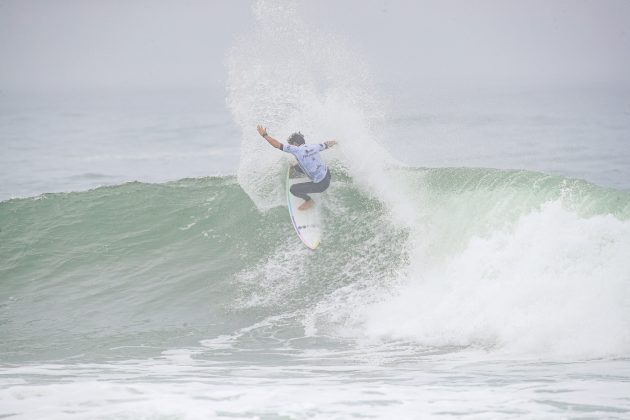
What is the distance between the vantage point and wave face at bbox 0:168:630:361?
1004cm

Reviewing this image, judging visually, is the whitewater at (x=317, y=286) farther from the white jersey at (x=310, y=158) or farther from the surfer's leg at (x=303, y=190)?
the white jersey at (x=310, y=158)

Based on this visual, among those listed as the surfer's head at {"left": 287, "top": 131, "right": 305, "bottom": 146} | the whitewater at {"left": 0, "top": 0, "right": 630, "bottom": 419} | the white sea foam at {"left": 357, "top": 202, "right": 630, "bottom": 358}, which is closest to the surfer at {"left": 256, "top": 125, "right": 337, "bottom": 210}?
the surfer's head at {"left": 287, "top": 131, "right": 305, "bottom": 146}

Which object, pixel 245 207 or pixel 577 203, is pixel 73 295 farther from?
pixel 577 203

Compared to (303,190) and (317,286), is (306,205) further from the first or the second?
(317,286)

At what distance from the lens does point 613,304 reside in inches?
378

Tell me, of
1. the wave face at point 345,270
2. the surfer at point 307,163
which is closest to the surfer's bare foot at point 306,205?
the surfer at point 307,163

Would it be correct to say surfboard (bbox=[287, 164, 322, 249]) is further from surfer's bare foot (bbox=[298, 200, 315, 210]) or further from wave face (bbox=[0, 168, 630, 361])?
wave face (bbox=[0, 168, 630, 361])

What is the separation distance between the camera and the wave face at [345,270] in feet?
32.9

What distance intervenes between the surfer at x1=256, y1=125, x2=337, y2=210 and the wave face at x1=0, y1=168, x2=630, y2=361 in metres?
0.48

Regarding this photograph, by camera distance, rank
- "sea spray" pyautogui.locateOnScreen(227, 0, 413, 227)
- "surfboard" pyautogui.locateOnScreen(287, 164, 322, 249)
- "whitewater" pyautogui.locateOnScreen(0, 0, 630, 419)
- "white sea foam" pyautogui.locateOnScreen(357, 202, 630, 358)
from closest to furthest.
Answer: "whitewater" pyautogui.locateOnScreen(0, 0, 630, 419) → "white sea foam" pyautogui.locateOnScreen(357, 202, 630, 358) → "surfboard" pyautogui.locateOnScreen(287, 164, 322, 249) → "sea spray" pyautogui.locateOnScreen(227, 0, 413, 227)

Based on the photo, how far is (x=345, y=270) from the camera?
12.5 meters

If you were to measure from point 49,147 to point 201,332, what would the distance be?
98.9 ft

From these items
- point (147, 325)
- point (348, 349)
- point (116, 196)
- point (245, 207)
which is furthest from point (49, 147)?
point (348, 349)

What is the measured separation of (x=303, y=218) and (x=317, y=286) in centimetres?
181
